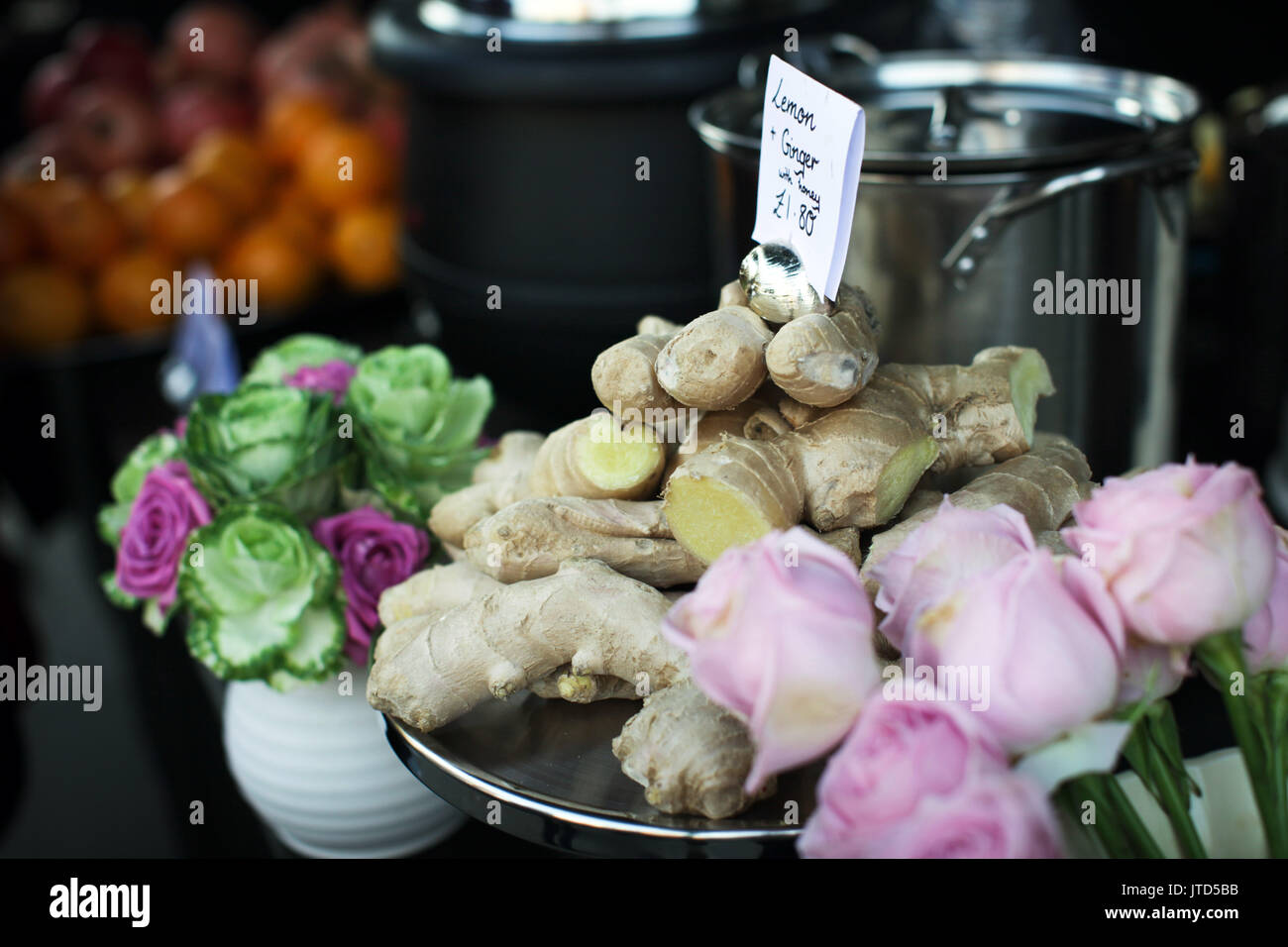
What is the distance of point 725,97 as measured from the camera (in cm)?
98

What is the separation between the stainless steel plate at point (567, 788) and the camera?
19.1 inches

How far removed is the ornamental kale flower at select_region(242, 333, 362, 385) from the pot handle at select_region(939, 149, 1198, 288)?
444 millimetres

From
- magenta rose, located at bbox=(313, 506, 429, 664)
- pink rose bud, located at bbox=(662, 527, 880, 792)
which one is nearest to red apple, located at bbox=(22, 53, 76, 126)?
magenta rose, located at bbox=(313, 506, 429, 664)

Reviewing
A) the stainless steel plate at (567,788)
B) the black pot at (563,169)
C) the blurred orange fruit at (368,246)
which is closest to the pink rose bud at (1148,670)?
the stainless steel plate at (567,788)

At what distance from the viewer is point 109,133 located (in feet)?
6.34

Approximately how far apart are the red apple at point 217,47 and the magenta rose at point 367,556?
1539mm

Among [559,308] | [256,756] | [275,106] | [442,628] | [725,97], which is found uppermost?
[275,106]

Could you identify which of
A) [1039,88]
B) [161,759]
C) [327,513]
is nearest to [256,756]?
[327,513]

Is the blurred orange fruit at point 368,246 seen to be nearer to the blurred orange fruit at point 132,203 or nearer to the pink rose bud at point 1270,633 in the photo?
the blurred orange fruit at point 132,203

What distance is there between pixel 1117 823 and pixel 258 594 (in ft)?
1.65

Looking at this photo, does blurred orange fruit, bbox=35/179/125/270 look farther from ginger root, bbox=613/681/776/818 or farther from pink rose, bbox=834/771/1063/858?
pink rose, bbox=834/771/1063/858

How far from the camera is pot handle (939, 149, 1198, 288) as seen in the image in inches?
31.4

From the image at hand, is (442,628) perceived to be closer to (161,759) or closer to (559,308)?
(161,759)
